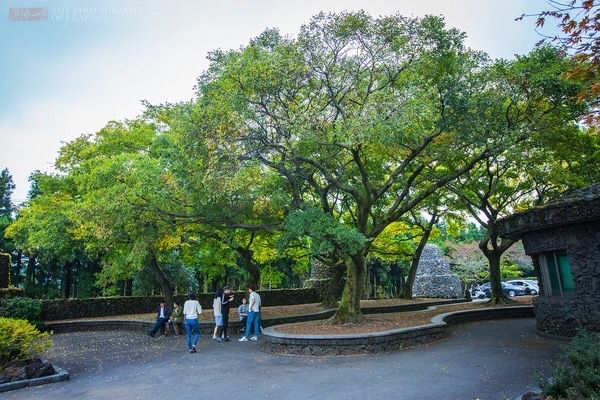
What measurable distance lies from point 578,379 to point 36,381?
956 cm

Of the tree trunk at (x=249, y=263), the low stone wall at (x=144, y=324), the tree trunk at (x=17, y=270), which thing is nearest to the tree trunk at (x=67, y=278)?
the tree trunk at (x=17, y=270)

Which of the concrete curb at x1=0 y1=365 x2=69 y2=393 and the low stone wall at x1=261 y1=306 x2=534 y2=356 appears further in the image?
the low stone wall at x1=261 y1=306 x2=534 y2=356

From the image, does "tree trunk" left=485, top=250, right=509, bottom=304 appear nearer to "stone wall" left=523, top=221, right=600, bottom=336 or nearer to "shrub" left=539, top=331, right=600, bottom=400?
"stone wall" left=523, top=221, right=600, bottom=336

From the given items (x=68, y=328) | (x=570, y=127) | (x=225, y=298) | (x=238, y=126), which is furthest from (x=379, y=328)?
(x=68, y=328)

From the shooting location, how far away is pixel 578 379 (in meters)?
5.29

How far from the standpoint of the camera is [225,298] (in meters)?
14.0

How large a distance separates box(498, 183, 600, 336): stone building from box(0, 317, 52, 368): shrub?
516 inches

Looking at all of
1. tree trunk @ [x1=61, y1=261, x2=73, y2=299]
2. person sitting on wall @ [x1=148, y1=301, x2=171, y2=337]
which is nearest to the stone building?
person sitting on wall @ [x1=148, y1=301, x2=171, y2=337]

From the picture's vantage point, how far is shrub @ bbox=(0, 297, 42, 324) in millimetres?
16109

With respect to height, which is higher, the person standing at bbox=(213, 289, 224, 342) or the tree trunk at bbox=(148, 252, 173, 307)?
the tree trunk at bbox=(148, 252, 173, 307)

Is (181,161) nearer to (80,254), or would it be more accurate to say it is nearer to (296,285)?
(80,254)

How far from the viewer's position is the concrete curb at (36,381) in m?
8.37

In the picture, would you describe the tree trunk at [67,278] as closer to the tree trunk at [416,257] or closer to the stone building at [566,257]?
the tree trunk at [416,257]

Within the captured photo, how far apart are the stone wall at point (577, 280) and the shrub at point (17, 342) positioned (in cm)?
1321
